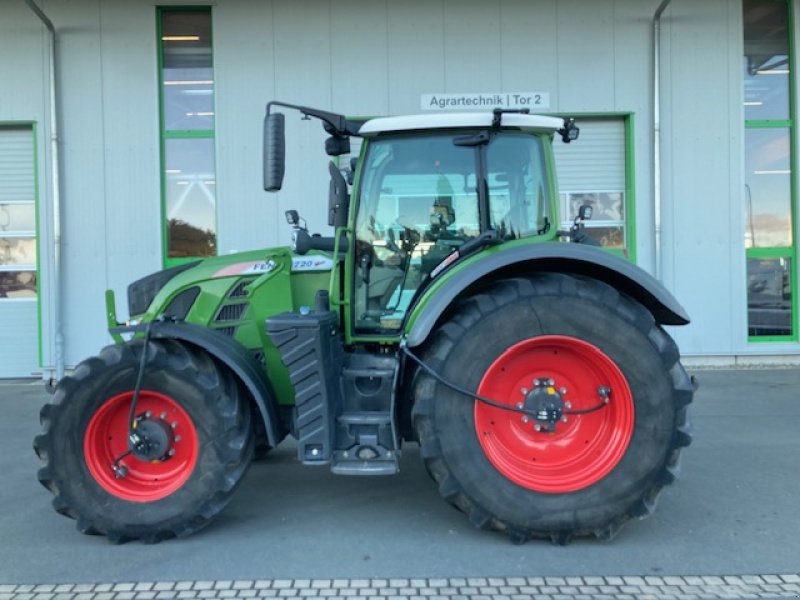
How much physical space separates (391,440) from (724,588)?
178 centimetres

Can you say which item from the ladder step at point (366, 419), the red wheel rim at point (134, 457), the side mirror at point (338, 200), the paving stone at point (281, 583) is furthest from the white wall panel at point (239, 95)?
the paving stone at point (281, 583)

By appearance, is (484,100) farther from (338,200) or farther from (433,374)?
(433,374)

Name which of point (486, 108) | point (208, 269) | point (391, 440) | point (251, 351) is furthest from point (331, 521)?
point (486, 108)

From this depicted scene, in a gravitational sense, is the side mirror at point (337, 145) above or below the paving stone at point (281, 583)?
above

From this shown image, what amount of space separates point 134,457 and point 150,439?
164 mm

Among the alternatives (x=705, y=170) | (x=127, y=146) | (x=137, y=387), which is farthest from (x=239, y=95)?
(x=705, y=170)

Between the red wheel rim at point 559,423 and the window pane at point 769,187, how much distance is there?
270 inches

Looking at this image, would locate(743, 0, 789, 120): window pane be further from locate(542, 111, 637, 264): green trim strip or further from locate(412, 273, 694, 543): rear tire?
locate(412, 273, 694, 543): rear tire

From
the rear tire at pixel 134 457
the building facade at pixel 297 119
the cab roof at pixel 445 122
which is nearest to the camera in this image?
the rear tire at pixel 134 457

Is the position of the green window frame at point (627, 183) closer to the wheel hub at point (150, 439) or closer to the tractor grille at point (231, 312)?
the tractor grille at point (231, 312)

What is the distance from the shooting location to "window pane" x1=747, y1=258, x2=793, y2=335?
30.3ft

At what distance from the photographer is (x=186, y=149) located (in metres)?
9.02

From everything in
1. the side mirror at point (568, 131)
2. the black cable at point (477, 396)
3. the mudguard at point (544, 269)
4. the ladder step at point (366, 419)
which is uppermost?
the side mirror at point (568, 131)

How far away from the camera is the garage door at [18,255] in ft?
29.5
